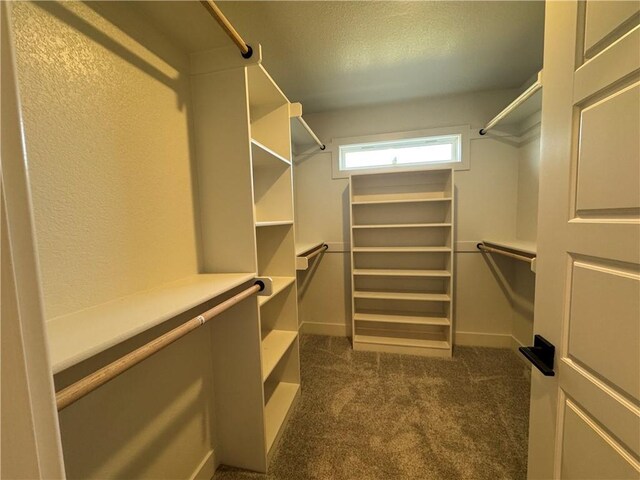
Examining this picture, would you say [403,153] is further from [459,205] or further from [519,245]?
[519,245]

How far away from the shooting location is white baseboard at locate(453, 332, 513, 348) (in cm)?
249

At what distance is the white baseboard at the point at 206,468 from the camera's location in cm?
122

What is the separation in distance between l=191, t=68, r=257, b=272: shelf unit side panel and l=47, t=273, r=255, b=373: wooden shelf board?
0.23 meters

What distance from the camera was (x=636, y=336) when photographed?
0.53 metres

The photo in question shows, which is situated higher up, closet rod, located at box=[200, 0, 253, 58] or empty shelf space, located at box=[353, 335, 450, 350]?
closet rod, located at box=[200, 0, 253, 58]

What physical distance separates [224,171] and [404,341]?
224cm

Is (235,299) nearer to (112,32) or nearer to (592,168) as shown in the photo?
(112,32)

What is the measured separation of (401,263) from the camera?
2648mm

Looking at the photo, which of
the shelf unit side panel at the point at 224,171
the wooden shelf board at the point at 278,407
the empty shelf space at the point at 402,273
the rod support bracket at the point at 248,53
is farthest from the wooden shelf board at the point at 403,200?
the wooden shelf board at the point at 278,407

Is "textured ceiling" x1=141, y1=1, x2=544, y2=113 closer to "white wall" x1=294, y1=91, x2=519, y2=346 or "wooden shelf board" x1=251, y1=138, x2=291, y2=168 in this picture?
"white wall" x1=294, y1=91, x2=519, y2=346

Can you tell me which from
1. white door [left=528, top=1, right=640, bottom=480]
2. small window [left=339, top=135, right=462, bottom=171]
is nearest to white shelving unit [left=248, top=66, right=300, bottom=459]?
small window [left=339, top=135, right=462, bottom=171]

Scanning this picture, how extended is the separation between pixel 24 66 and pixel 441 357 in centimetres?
297

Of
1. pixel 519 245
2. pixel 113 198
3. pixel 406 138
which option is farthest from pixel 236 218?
pixel 519 245

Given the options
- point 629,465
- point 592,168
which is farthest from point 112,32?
point 629,465
